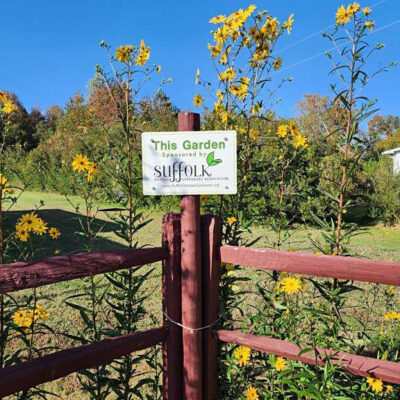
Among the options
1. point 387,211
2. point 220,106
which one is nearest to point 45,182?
point 387,211

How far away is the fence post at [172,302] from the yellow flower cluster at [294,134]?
0.92m

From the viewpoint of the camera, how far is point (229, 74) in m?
2.37

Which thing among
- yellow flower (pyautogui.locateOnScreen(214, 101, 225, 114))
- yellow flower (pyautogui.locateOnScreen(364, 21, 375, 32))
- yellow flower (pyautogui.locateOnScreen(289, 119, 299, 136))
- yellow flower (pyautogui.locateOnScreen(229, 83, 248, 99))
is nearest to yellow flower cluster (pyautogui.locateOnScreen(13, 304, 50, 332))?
yellow flower (pyautogui.locateOnScreen(214, 101, 225, 114))

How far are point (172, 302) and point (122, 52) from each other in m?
1.33

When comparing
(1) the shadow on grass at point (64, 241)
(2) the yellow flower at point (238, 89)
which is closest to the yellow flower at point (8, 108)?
(2) the yellow flower at point (238, 89)

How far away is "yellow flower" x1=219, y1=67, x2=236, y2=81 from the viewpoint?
237 centimetres

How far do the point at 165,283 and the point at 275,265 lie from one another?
55 cm

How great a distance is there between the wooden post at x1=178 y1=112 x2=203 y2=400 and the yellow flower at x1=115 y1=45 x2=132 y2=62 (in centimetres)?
56

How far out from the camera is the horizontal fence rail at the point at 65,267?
1.37 m

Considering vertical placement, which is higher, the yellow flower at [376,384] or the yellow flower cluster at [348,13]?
the yellow flower cluster at [348,13]

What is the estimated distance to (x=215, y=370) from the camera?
204 cm

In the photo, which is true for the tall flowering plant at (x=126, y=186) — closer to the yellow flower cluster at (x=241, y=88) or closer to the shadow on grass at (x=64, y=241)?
the yellow flower cluster at (x=241, y=88)

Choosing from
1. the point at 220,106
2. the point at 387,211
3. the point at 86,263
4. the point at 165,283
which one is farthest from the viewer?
the point at 387,211

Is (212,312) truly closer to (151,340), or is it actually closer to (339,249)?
(151,340)
